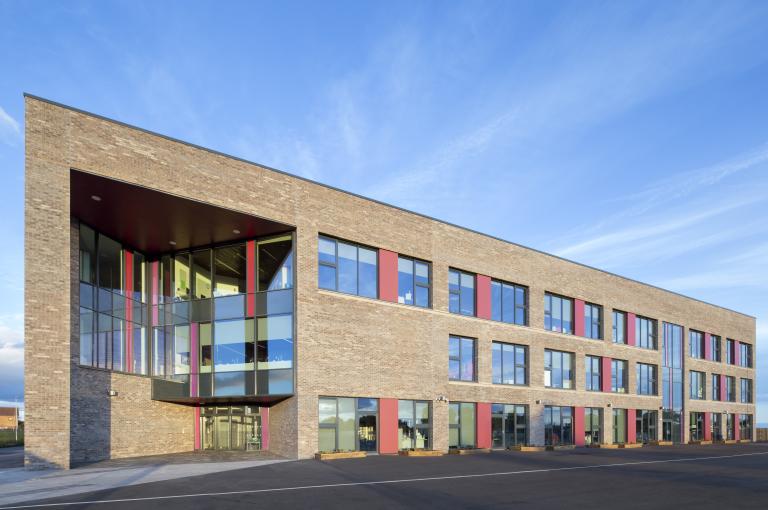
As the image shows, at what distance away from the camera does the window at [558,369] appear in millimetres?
33500

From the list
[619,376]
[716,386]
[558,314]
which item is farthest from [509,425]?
[716,386]

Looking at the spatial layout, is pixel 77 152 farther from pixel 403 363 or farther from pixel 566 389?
pixel 566 389

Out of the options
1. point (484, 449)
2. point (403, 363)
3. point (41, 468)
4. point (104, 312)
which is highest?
point (104, 312)

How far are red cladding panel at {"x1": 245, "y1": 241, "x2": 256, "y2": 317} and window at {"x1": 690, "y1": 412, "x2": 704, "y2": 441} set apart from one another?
3322cm

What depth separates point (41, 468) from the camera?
17.7 m

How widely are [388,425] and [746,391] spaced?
3897 cm

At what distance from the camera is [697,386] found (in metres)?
45.8

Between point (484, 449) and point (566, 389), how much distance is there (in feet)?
25.0

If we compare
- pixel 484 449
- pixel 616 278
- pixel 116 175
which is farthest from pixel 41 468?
pixel 616 278

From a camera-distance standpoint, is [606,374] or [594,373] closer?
[594,373]

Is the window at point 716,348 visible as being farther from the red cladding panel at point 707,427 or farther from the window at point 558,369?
the window at point 558,369

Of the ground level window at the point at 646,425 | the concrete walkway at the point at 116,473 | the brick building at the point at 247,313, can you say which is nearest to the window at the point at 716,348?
the ground level window at the point at 646,425

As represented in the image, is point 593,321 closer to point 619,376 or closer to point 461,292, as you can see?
point 619,376

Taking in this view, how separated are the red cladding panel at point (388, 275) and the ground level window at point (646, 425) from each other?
20.8 meters
